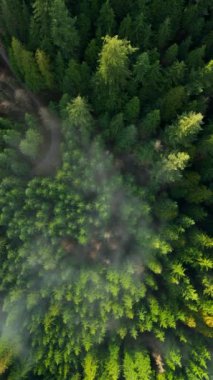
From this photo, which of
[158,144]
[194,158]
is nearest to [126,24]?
[158,144]

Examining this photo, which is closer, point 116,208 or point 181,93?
point 181,93

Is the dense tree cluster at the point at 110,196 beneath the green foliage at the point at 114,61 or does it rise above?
beneath

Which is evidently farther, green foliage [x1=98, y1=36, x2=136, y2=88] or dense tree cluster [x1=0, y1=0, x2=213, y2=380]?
dense tree cluster [x1=0, y1=0, x2=213, y2=380]

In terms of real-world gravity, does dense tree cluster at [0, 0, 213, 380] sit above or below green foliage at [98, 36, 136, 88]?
below

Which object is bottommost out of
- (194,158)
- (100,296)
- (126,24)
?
(100,296)

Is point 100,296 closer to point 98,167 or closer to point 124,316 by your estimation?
point 124,316

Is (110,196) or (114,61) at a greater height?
(114,61)

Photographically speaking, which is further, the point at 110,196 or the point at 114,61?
the point at 110,196

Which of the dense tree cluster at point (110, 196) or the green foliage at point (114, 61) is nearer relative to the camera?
the green foliage at point (114, 61)
